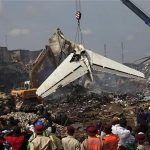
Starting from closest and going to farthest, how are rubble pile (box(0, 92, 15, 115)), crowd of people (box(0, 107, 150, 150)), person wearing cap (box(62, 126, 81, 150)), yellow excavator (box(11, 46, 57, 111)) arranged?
crowd of people (box(0, 107, 150, 150)) → person wearing cap (box(62, 126, 81, 150)) → rubble pile (box(0, 92, 15, 115)) → yellow excavator (box(11, 46, 57, 111))

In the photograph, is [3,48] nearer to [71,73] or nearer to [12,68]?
[12,68]

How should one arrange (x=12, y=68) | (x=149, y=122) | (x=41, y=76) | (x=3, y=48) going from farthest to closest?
(x=3, y=48) < (x=12, y=68) < (x=41, y=76) < (x=149, y=122)

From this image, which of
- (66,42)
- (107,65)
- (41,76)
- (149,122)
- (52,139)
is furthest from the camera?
(41,76)

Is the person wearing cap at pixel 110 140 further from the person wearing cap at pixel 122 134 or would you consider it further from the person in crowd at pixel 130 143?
the person in crowd at pixel 130 143

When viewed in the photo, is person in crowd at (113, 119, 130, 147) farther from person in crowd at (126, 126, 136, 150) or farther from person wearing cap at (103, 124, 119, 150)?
person wearing cap at (103, 124, 119, 150)

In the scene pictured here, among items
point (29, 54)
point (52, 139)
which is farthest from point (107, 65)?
point (29, 54)

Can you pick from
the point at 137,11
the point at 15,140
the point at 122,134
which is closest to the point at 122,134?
the point at 122,134

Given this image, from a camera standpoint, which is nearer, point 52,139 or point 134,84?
point 52,139

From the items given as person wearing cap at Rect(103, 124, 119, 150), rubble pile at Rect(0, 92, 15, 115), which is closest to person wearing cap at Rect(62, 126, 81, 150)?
person wearing cap at Rect(103, 124, 119, 150)

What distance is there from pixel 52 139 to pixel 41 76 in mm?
48199

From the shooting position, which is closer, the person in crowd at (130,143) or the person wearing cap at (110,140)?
the person wearing cap at (110,140)

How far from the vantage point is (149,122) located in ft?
57.1

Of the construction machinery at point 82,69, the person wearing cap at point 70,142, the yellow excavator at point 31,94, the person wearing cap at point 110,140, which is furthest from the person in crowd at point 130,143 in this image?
the yellow excavator at point 31,94

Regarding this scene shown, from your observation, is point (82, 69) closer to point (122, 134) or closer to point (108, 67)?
point (108, 67)
